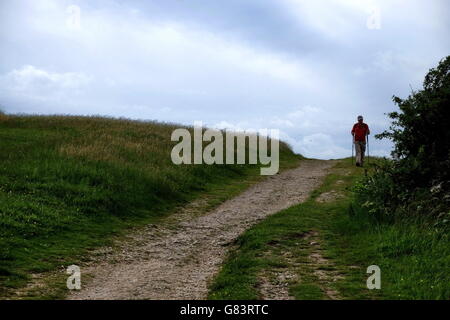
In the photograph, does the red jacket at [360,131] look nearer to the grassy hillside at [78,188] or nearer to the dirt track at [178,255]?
the grassy hillside at [78,188]

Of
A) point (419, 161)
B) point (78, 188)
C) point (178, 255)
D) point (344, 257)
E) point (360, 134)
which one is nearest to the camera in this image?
point (344, 257)

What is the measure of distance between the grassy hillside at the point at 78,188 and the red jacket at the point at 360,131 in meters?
6.96

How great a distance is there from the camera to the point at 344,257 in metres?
11.0

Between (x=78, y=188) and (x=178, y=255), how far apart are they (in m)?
6.43

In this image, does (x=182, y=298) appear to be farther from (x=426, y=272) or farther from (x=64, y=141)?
(x=64, y=141)

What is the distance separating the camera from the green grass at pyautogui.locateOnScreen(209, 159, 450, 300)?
336 inches

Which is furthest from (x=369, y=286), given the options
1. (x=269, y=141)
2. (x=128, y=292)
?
(x=269, y=141)

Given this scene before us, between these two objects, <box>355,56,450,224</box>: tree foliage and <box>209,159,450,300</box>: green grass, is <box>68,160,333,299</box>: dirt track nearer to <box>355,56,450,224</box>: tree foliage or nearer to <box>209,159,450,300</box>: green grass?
<box>209,159,450,300</box>: green grass

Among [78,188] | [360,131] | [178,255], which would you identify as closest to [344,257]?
[178,255]

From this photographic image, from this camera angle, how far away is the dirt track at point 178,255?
9234mm

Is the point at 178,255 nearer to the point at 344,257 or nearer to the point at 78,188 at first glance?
the point at 344,257

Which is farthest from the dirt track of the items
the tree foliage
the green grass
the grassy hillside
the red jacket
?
the red jacket

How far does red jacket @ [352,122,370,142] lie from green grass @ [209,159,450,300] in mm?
14016

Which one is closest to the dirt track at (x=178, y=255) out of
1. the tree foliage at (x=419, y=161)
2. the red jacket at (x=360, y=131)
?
the tree foliage at (x=419, y=161)
